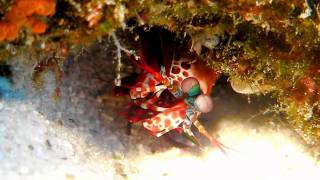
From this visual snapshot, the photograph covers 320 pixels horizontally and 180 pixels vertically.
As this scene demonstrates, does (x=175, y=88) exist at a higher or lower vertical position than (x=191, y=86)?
lower

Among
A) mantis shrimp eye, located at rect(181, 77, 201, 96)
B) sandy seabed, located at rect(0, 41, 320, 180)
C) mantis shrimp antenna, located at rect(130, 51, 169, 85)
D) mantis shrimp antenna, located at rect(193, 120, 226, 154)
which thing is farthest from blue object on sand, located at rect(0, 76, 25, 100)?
mantis shrimp antenna, located at rect(193, 120, 226, 154)

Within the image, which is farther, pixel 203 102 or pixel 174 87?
pixel 174 87

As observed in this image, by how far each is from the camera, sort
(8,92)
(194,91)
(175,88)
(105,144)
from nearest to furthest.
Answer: (8,92) < (105,144) < (194,91) < (175,88)

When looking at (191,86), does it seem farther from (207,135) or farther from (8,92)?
(8,92)

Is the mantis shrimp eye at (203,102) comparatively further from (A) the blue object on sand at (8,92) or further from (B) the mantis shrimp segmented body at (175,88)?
(A) the blue object on sand at (8,92)

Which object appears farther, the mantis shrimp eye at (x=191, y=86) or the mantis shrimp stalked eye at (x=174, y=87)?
the mantis shrimp stalked eye at (x=174, y=87)

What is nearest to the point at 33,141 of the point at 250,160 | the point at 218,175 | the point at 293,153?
the point at 218,175

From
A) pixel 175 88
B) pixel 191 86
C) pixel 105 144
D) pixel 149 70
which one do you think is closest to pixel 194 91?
pixel 191 86

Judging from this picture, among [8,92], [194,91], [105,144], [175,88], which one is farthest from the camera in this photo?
[175,88]

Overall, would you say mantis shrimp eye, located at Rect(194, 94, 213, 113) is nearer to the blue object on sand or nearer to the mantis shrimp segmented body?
the mantis shrimp segmented body

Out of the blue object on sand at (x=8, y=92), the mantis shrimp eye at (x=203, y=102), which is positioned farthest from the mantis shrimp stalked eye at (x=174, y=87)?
the blue object on sand at (x=8, y=92)
